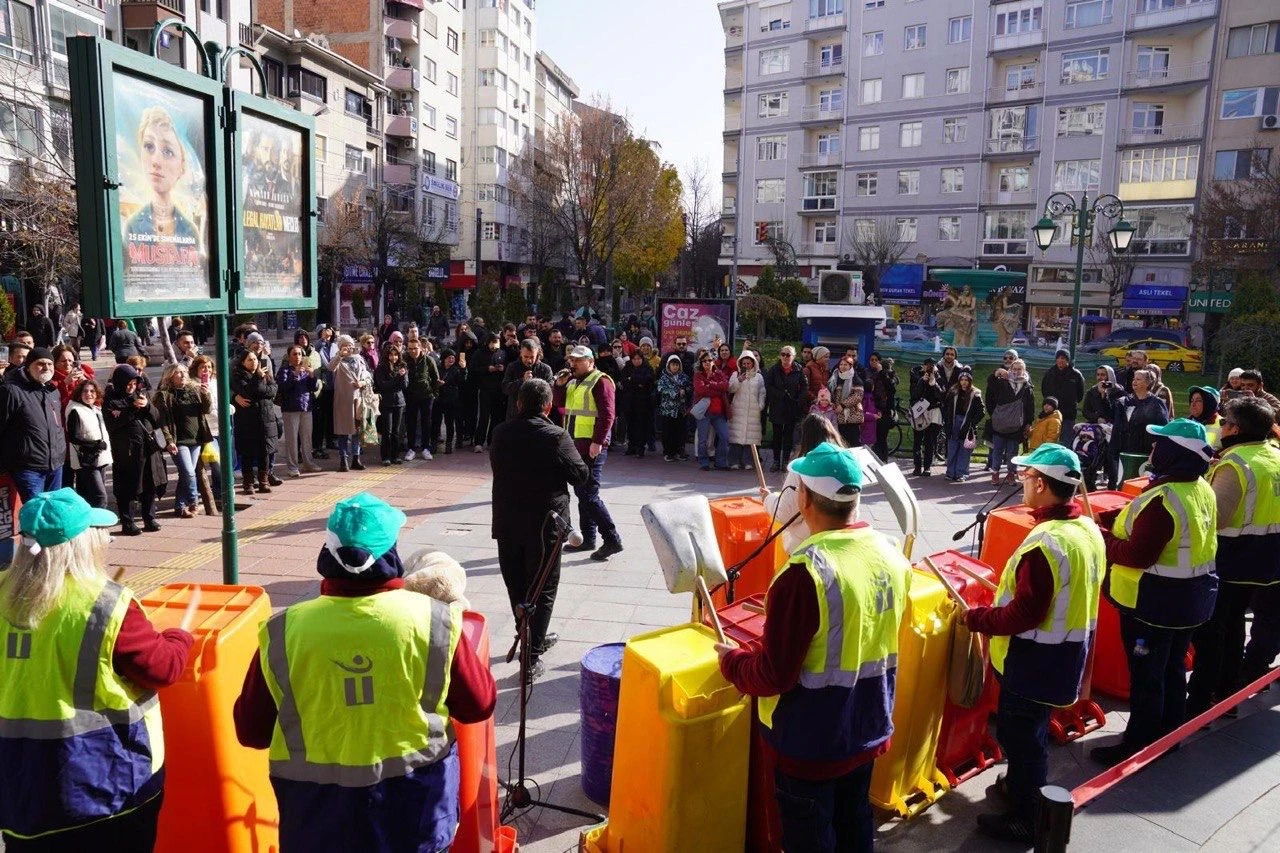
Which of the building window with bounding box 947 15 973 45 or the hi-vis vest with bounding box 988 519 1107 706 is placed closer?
the hi-vis vest with bounding box 988 519 1107 706

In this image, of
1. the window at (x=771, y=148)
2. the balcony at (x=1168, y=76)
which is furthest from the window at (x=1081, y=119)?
the window at (x=771, y=148)

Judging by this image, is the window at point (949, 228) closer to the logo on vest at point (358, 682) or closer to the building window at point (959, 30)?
the building window at point (959, 30)

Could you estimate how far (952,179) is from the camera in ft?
160

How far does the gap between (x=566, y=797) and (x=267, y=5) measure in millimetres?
49247

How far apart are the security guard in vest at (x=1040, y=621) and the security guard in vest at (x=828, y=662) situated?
0.88 m

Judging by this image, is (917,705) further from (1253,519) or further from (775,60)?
(775,60)

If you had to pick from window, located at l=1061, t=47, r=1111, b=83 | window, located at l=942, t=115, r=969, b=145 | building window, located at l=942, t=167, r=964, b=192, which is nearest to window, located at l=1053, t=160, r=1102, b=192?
window, located at l=1061, t=47, r=1111, b=83

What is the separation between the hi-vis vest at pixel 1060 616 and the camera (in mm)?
3855

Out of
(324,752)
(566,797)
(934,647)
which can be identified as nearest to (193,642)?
(324,752)

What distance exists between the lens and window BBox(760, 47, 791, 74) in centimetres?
5419

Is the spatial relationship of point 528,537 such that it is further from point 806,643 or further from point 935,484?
point 935,484

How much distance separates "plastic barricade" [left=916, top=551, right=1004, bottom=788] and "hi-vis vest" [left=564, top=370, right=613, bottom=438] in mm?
4462

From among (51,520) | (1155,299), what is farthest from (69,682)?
(1155,299)

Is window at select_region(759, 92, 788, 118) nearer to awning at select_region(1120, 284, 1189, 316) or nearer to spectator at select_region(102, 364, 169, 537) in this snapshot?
awning at select_region(1120, 284, 1189, 316)
